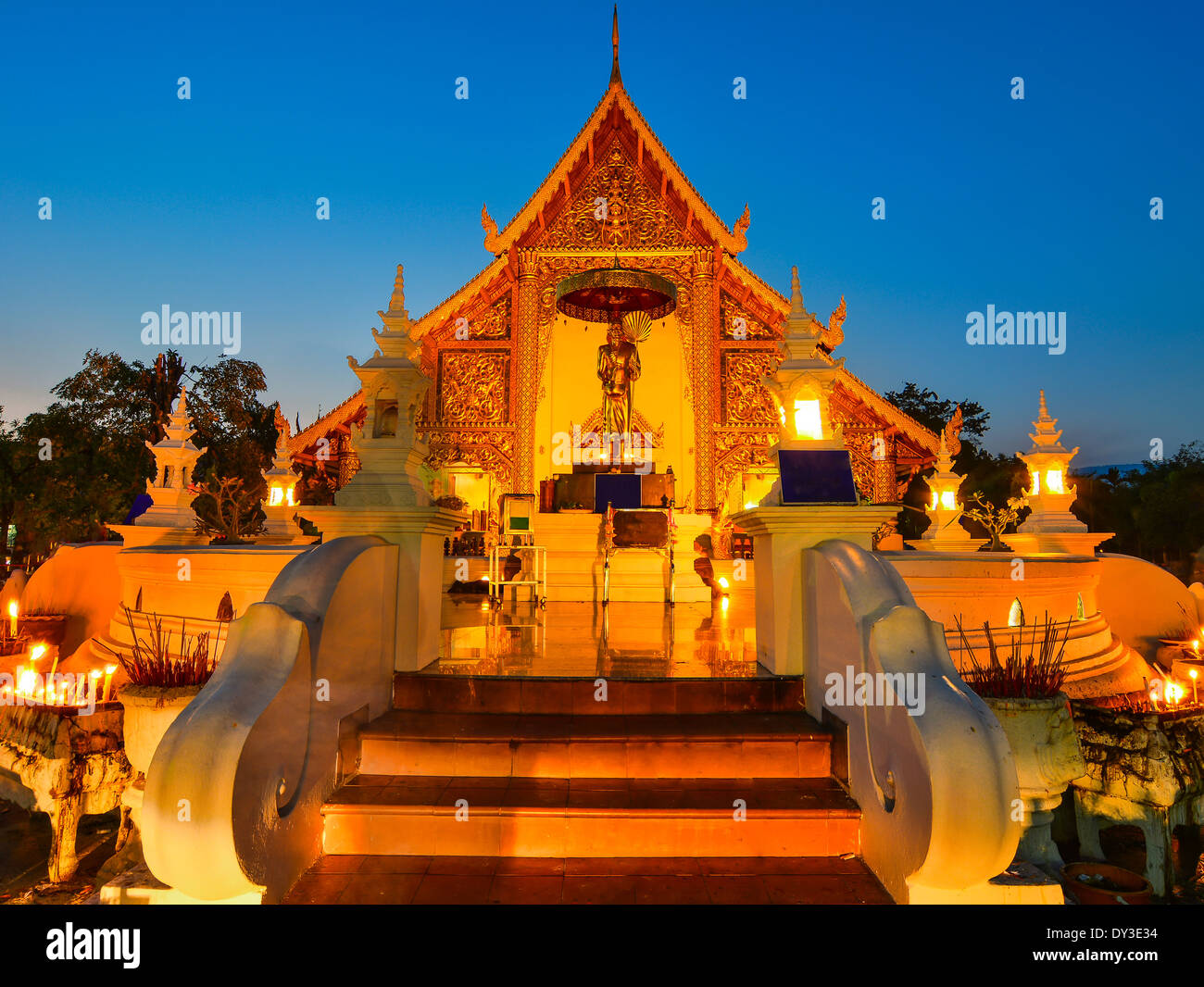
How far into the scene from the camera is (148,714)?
3301 mm

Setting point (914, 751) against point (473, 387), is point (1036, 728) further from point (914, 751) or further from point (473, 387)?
point (473, 387)

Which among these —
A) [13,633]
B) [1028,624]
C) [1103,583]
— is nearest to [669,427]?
[1103,583]

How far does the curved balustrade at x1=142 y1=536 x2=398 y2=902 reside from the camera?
2094mm

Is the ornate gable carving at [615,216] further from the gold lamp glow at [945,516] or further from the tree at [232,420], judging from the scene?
the tree at [232,420]

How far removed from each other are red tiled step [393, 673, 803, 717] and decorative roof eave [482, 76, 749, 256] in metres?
12.3

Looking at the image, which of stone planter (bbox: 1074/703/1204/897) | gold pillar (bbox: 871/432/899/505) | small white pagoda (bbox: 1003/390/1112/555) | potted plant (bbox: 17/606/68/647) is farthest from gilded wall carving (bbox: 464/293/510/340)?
stone planter (bbox: 1074/703/1204/897)

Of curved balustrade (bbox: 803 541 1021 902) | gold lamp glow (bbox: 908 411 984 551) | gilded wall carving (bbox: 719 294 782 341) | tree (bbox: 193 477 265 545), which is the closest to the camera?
curved balustrade (bbox: 803 541 1021 902)

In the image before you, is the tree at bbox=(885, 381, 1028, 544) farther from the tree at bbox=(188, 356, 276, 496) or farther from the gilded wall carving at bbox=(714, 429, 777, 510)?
the tree at bbox=(188, 356, 276, 496)

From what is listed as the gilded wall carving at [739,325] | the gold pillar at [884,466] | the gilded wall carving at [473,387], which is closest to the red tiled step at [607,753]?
the gilded wall carving at [473,387]

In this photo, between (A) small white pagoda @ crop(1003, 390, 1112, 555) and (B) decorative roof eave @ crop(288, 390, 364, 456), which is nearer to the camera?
(A) small white pagoda @ crop(1003, 390, 1112, 555)

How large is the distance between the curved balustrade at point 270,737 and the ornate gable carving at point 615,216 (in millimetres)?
12507

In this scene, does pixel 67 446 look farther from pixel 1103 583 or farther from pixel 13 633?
pixel 1103 583

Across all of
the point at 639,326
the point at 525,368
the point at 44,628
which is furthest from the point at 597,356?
the point at 44,628

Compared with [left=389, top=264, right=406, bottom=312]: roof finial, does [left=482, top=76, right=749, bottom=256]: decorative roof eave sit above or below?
above
